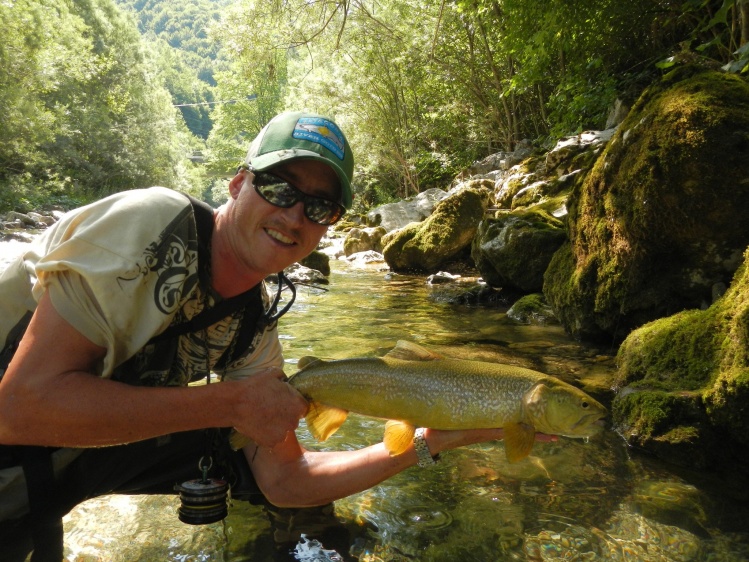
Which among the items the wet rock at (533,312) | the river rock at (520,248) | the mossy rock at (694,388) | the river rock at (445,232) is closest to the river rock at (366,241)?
the river rock at (445,232)

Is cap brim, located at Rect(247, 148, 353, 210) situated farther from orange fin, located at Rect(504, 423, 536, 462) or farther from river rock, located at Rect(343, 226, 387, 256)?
river rock, located at Rect(343, 226, 387, 256)

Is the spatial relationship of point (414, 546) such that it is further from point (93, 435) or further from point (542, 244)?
point (542, 244)

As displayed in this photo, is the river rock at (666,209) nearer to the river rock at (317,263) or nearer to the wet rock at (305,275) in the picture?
the wet rock at (305,275)

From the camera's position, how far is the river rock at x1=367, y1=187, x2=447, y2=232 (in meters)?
21.2

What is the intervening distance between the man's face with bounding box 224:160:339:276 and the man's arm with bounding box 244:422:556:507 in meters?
1.01

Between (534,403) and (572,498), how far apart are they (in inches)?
52.2

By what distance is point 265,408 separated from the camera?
2.15 meters

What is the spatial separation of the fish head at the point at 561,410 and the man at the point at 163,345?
13.1 inches

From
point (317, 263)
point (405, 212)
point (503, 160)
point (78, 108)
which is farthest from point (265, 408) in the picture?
point (78, 108)

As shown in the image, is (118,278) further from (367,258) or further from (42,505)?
(367,258)

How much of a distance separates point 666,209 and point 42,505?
5843 millimetres

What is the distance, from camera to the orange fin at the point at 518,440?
2449 millimetres

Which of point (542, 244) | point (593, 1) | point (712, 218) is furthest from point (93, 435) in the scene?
point (593, 1)

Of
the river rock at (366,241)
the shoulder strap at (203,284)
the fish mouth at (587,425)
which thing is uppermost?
the shoulder strap at (203,284)
